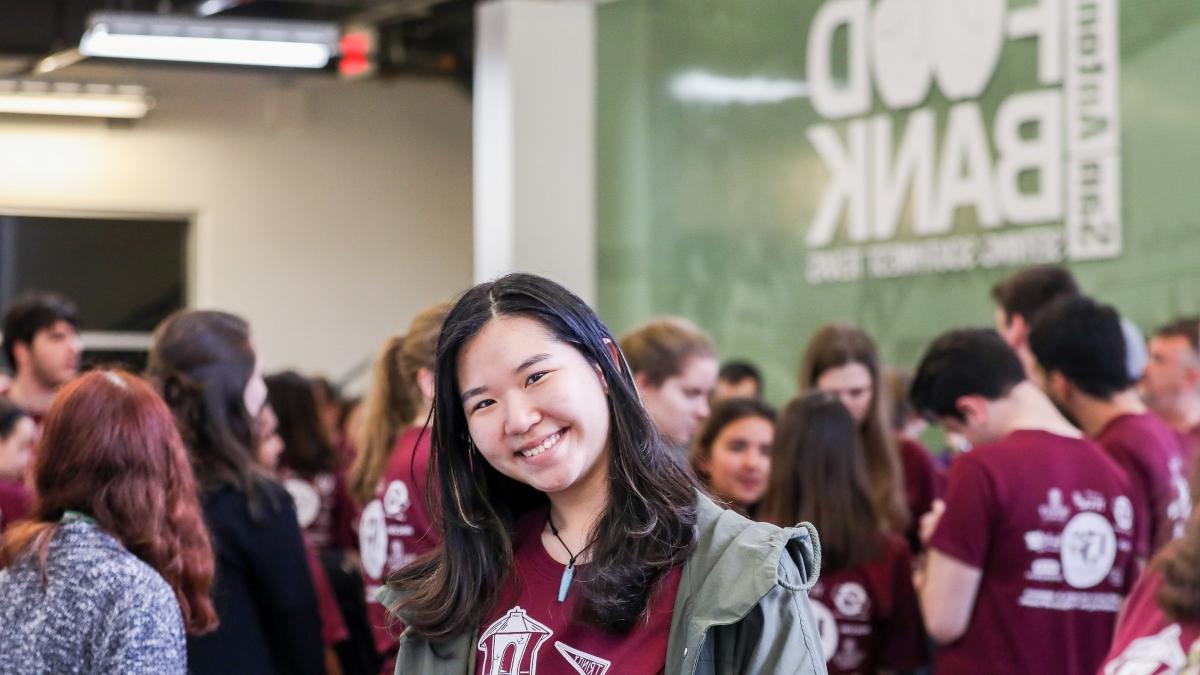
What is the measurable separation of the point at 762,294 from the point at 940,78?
1.41 m

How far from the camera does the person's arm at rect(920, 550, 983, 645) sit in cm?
344

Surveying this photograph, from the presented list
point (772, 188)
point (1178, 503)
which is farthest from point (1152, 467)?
point (772, 188)

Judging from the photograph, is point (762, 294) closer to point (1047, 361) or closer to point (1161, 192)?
point (1161, 192)

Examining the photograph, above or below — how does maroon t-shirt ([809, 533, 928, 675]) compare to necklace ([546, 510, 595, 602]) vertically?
below

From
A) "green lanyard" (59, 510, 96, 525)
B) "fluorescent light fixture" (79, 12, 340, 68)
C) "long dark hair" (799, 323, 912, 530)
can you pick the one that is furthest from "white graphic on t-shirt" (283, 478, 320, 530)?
"fluorescent light fixture" (79, 12, 340, 68)

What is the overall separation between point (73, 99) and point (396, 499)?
7720 mm

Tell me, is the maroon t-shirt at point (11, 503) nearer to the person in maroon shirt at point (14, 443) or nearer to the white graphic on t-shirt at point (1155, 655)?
the person in maroon shirt at point (14, 443)

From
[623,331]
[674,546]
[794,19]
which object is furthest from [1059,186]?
[674,546]

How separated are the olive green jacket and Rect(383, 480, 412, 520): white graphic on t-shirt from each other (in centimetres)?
169

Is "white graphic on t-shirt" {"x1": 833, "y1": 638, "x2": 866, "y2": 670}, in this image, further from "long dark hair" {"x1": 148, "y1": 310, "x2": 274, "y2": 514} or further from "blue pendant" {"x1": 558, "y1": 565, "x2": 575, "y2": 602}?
"blue pendant" {"x1": 558, "y1": 565, "x2": 575, "y2": 602}

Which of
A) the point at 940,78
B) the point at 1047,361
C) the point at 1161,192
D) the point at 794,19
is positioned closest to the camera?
the point at 1047,361

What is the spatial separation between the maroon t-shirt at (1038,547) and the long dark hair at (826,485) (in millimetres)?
279

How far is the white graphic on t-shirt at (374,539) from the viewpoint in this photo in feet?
11.9

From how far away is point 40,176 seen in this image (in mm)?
10594
